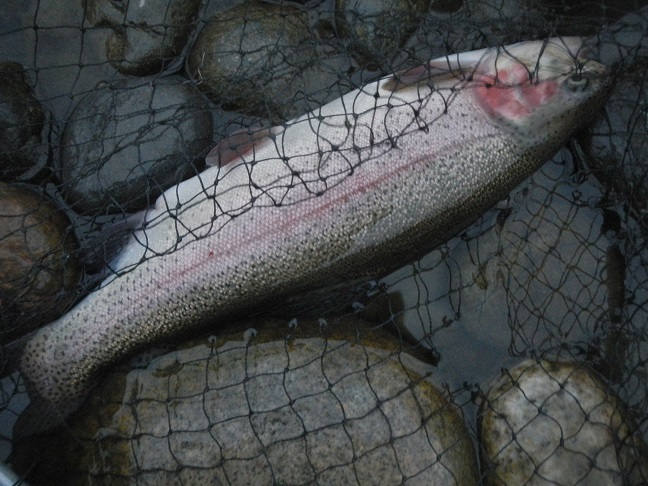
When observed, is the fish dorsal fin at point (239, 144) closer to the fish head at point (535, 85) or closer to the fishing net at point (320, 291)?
the fishing net at point (320, 291)

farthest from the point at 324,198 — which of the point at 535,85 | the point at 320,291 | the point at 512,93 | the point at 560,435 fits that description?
the point at 560,435

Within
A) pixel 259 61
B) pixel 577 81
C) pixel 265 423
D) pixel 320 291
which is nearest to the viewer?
pixel 265 423

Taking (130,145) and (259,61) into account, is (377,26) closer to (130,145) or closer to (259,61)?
(259,61)

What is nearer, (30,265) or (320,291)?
(30,265)

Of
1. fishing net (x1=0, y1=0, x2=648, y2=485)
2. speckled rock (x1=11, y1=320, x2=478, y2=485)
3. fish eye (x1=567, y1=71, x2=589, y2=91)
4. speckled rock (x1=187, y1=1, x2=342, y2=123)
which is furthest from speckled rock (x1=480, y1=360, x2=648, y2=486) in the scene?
speckled rock (x1=187, y1=1, x2=342, y2=123)

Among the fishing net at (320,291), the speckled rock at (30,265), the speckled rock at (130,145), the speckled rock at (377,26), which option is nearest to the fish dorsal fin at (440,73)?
the fishing net at (320,291)

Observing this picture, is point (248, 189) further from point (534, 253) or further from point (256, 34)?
point (534, 253)

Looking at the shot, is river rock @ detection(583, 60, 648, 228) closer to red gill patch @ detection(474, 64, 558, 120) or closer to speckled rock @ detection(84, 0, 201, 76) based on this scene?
red gill patch @ detection(474, 64, 558, 120)

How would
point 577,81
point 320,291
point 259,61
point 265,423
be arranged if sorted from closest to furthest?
point 265,423 < point 577,81 < point 320,291 < point 259,61
